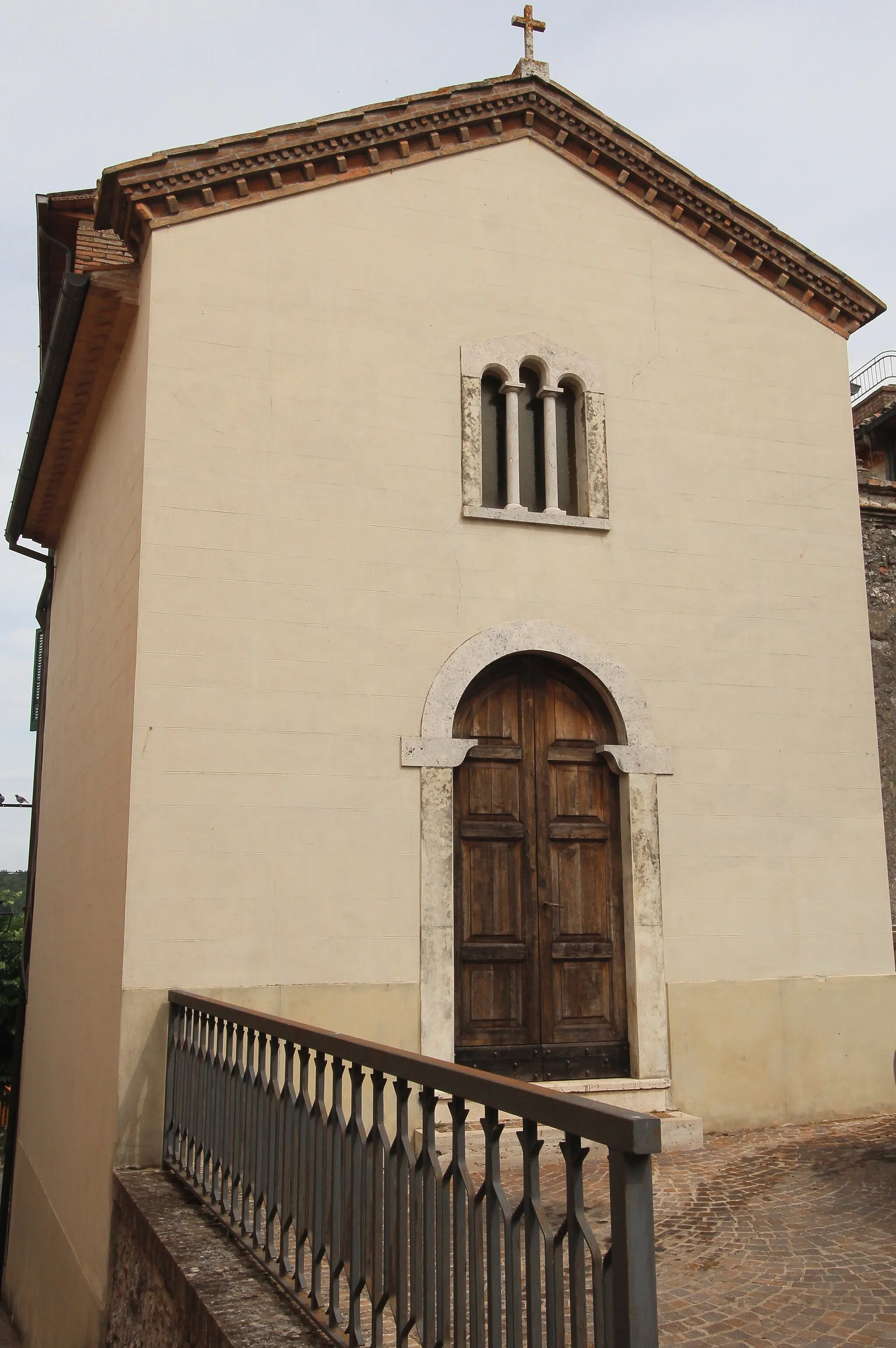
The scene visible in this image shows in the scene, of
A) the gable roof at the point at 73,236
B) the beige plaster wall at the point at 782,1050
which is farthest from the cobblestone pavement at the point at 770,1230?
the gable roof at the point at 73,236

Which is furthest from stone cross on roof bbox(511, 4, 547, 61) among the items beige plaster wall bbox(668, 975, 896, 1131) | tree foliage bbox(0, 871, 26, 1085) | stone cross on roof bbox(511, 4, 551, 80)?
tree foliage bbox(0, 871, 26, 1085)

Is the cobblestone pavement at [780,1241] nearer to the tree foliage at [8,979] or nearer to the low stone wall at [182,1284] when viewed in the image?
the low stone wall at [182,1284]

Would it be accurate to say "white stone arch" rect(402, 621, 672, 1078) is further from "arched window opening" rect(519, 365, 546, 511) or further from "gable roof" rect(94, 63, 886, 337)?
"gable roof" rect(94, 63, 886, 337)

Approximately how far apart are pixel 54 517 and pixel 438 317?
6092mm

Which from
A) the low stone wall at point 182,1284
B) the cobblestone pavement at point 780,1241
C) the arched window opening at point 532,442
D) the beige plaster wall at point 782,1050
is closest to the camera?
the low stone wall at point 182,1284

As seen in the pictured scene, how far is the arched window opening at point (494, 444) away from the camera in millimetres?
8336

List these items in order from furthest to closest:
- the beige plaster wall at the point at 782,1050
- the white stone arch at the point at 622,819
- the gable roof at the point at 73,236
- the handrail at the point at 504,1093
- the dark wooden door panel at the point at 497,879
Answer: the gable roof at the point at 73,236 → the beige plaster wall at the point at 782,1050 → the dark wooden door panel at the point at 497,879 → the white stone arch at the point at 622,819 → the handrail at the point at 504,1093

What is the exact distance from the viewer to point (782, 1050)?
798 cm

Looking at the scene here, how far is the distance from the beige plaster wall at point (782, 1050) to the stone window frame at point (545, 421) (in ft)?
11.1

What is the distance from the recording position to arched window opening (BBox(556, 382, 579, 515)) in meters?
8.51

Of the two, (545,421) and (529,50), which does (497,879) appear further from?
(529,50)

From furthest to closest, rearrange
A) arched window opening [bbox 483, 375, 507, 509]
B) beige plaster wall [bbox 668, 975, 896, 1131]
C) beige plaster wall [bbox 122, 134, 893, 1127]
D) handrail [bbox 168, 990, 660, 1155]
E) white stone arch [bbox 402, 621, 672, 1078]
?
1. arched window opening [bbox 483, 375, 507, 509]
2. beige plaster wall [bbox 668, 975, 896, 1131]
3. white stone arch [bbox 402, 621, 672, 1078]
4. beige plaster wall [bbox 122, 134, 893, 1127]
5. handrail [bbox 168, 990, 660, 1155]

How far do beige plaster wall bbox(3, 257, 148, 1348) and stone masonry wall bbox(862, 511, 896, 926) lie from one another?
21.2ft

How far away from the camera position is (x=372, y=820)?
738 centimetres
